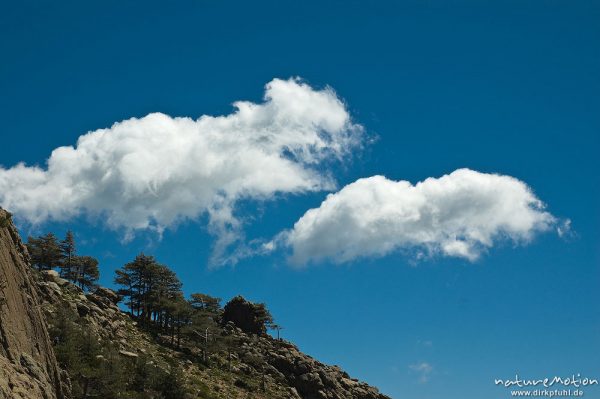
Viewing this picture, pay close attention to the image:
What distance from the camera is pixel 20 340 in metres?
29.8

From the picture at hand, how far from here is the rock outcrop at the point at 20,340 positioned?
2667cm

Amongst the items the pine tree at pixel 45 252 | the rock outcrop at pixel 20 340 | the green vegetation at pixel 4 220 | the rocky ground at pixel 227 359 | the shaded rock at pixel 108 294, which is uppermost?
the pine tree at pixel 45 252

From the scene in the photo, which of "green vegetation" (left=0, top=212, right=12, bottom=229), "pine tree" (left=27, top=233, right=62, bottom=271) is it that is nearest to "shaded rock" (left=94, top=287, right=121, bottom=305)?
"pine tree" (left=27, top=233, right=62, bottom=271)

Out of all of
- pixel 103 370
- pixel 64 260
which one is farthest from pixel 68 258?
pixel 103 370

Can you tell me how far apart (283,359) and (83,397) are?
5600 cm

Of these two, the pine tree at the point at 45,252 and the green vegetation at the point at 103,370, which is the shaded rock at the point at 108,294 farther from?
the green vegetation at the point at 103,370

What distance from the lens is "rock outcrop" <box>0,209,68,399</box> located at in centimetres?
2667

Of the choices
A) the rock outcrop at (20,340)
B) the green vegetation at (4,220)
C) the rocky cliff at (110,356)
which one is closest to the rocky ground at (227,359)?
the rocky cliff at (110,356)

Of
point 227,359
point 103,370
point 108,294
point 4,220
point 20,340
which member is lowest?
point 20,340

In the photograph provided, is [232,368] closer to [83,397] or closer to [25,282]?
[83,397]

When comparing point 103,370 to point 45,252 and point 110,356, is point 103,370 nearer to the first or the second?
point 110,356

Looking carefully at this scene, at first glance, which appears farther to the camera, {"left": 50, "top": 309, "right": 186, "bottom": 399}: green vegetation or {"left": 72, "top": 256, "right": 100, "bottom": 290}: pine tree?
{"left": 72, "top": 256, "right": 100, "bottom": 290}: pine tree

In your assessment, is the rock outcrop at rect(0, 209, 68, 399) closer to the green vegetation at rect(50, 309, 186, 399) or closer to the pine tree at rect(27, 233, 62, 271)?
the green vegetation at rect(50, 309, 186, 399)

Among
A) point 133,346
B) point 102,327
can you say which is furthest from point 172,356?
point 102,327
